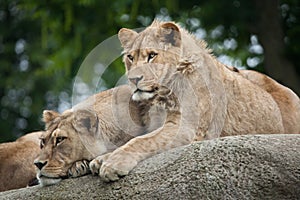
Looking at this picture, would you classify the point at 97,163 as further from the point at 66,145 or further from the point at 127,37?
the point at 127,37

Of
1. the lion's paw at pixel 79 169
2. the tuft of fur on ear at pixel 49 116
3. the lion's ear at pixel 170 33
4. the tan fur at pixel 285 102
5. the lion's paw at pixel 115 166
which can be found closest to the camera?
the lion's paw at pixel 115 166

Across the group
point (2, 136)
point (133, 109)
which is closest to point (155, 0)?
point (133, 109)

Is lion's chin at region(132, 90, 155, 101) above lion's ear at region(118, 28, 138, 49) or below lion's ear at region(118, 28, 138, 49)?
below

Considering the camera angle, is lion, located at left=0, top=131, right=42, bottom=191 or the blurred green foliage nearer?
lion, located at left=0, top=131, right=42, bottom=191

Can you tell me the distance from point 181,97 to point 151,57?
0.36 meters

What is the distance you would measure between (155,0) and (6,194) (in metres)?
4.39

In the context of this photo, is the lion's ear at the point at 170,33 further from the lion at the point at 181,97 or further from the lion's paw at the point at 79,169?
the lion's paw at the point at 79,169

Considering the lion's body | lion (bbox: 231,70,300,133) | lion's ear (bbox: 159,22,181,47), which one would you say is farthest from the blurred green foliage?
lion's ear (bbox: 159,22,181,47)

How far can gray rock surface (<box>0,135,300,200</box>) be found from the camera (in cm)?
497

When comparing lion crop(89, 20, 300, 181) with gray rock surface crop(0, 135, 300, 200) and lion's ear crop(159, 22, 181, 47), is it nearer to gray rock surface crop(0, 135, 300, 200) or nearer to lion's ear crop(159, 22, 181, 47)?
lion's ear crop(159, 22, 181, 47)

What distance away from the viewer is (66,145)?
546 centimetres

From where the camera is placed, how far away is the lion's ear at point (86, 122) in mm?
5547

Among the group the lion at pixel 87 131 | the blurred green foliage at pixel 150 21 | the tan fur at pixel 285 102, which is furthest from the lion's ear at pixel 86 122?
the blurred green foliage at pixel 150 21

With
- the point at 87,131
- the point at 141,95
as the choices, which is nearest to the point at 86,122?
the point at 87,131
